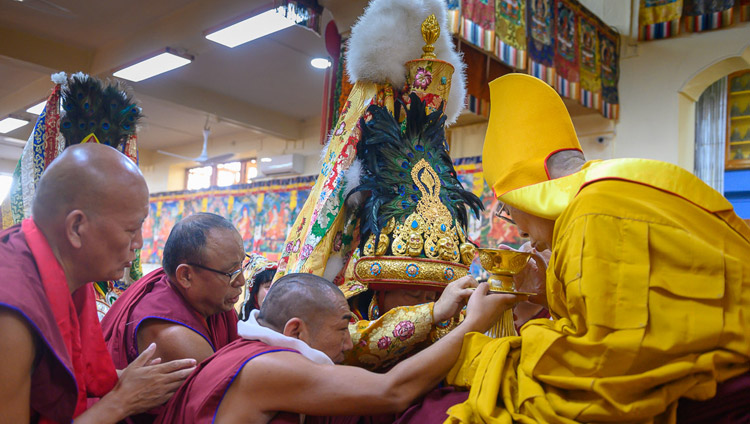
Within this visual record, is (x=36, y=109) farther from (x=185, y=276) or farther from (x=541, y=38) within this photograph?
(x=185, y=276)

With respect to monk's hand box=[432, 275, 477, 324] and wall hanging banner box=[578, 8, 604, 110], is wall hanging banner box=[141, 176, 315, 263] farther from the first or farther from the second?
monk's hand box=[432, 275, 477, 324]

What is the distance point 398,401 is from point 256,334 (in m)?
0.44

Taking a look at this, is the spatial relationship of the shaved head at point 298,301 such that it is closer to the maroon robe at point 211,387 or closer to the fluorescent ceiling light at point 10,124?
the maroon robe at point 211,387

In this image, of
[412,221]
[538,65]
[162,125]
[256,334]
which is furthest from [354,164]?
[162,125]

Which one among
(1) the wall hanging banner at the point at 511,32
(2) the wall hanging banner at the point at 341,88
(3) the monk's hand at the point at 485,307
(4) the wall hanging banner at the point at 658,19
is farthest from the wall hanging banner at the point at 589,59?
(3) the monk's hand at the point at 485,307

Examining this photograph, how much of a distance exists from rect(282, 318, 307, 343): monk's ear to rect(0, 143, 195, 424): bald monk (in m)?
0.34

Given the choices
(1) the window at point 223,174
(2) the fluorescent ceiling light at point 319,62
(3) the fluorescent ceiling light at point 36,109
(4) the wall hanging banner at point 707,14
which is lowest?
(1) the window at point 223,174

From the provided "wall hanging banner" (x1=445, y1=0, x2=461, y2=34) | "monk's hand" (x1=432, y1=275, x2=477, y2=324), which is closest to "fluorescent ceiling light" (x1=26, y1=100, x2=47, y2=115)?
"wall hanging banner" (x1=445, y1=0, x2=461, y2=34)

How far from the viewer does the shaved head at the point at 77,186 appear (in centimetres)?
144

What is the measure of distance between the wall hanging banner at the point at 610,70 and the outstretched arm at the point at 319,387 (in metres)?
6.94

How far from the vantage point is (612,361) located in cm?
121

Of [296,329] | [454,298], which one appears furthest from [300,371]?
[454,298]

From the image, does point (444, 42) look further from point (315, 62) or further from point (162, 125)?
point (162, 125)

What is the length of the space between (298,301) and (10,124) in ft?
38.6
